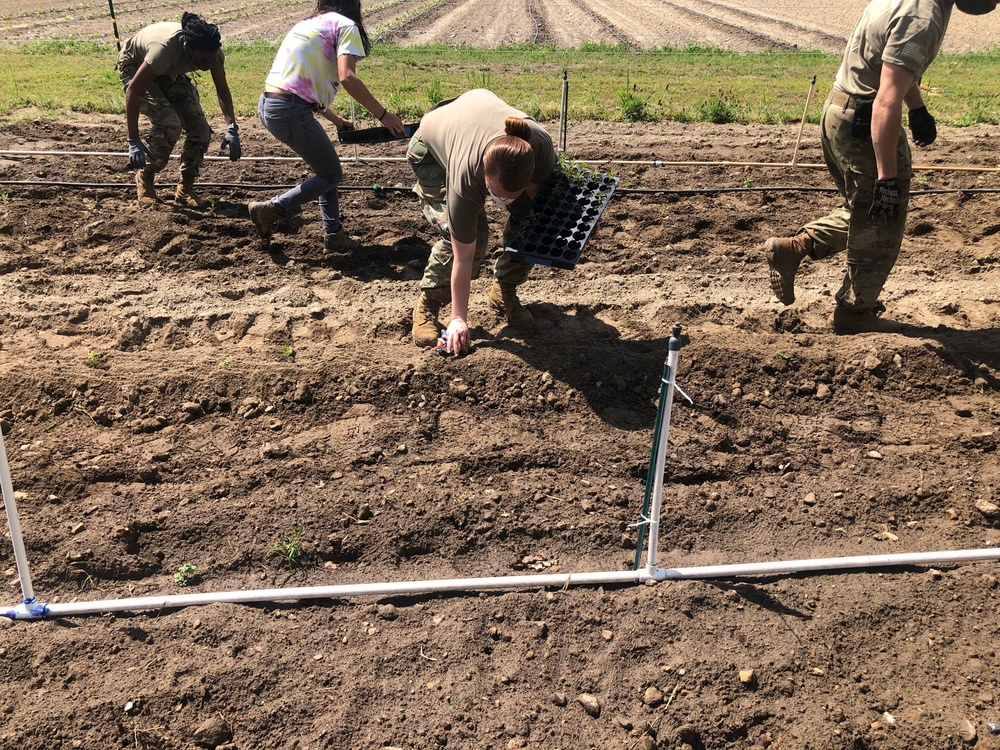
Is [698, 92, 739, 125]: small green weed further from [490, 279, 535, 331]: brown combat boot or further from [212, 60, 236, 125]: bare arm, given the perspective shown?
[490, 279, 535, 331]: brown combat boot

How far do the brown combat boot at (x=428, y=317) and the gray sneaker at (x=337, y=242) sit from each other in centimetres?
148

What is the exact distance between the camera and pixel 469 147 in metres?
3.57

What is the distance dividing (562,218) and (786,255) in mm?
1450

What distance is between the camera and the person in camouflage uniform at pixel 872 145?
3.52 m

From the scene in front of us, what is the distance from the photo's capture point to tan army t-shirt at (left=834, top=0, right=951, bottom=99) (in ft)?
11.3

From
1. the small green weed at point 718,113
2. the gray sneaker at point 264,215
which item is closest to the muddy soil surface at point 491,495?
the gray sneaker at point 264,215

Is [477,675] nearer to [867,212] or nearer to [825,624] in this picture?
[825,624]

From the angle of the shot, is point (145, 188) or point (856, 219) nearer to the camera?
point (856, 219)

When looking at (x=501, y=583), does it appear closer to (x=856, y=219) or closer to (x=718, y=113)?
(x=856, y=219)

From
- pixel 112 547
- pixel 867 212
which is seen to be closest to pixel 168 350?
pixel 112 547

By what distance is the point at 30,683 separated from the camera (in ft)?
8.72

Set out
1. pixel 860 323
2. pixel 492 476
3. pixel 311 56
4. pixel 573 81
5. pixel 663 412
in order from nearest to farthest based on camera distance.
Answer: pixel 663 412 → pixel 492 476 → pixel 860 323 → pixel 311 56 → pixel 573 81

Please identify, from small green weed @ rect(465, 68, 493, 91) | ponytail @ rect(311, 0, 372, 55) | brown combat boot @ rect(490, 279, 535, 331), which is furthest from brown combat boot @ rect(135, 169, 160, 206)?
small green weed @ rect(465, 68, 493, 91)

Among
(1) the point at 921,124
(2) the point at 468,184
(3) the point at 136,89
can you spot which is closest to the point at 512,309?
(2) the point at 468,184
